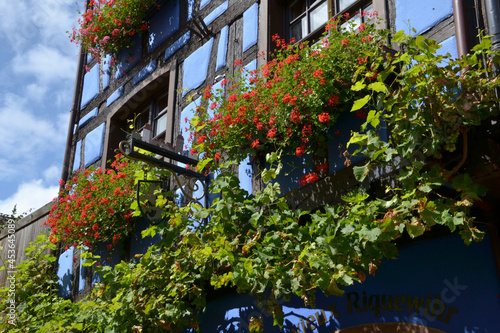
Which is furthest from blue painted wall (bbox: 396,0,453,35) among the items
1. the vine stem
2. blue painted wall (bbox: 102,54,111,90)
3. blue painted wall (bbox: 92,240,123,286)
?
blue painted wall (bbox: 102,54,111,90)

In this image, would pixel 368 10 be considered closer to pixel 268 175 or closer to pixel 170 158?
pixel 268 175

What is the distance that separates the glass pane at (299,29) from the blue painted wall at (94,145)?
10.1ft

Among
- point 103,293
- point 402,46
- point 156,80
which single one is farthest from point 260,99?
point 156,80

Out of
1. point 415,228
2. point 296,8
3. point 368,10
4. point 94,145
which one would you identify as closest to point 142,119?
point 94,145

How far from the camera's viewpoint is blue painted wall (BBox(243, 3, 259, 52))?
563 centimetres

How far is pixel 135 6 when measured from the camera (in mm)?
7258

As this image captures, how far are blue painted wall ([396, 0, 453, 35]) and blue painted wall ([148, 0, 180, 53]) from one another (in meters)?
3.19

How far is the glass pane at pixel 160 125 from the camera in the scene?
6727 mm

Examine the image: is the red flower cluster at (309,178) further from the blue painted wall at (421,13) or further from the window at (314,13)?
the window at (314,13)

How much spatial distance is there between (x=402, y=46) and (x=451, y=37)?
1.13 ft

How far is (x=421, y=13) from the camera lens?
4.16 m

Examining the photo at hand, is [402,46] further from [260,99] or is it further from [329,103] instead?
[260,99]

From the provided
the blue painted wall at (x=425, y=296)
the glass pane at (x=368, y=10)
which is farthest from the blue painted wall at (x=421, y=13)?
the blue painted wall at (x=425, y=296)

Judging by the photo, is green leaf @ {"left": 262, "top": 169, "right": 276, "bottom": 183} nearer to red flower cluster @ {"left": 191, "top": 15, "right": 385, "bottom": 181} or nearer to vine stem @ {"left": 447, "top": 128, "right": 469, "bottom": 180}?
red flower cluster @ {"left": 191, "top": 15, "right": 385, "bottom": 181}
